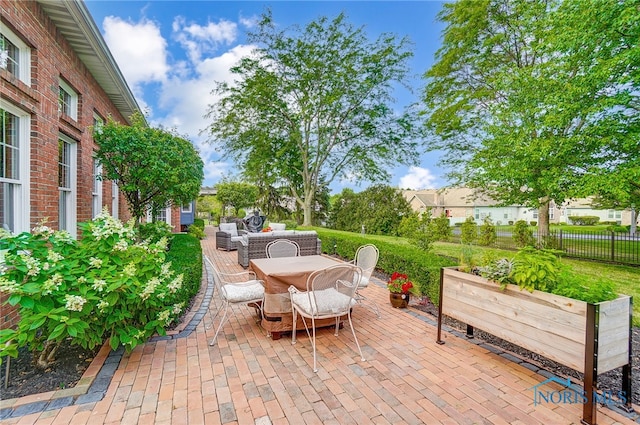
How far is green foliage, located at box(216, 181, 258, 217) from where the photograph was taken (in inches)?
905

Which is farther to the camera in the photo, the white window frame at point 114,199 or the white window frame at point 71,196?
the white window frame at point 114,199

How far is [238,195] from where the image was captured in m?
23.0

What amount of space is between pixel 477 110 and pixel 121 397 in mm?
15727

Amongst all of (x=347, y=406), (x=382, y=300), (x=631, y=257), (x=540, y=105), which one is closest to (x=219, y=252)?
(x=382, y=300)

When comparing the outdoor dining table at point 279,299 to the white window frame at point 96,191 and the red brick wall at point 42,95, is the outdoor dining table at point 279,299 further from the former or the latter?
the white window frame at point 96,191

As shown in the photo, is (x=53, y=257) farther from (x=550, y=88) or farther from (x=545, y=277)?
(x=550, y=88)

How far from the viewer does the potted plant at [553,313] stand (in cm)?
209

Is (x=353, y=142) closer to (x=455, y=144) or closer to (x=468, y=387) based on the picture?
(x=455, y=144)

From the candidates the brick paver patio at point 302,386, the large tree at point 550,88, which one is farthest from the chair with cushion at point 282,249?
the large tree at point 550,88

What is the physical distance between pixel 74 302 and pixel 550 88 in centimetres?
1123

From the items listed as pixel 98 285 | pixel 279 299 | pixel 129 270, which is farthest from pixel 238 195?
pixel 98 285

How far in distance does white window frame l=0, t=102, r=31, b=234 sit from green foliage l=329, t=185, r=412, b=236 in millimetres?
13685

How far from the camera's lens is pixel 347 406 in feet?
7.52

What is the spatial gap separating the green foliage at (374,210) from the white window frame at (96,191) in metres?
12.3
